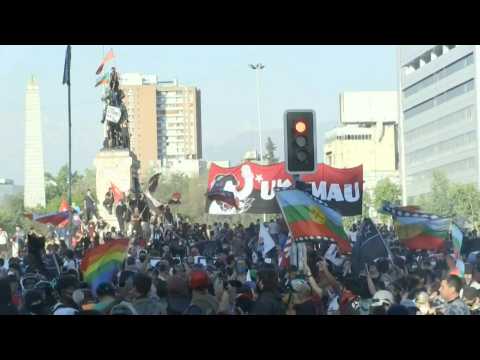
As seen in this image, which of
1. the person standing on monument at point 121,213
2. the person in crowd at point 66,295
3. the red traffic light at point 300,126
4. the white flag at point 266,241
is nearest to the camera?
the person in crowd at point 66,295

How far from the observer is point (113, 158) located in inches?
1710

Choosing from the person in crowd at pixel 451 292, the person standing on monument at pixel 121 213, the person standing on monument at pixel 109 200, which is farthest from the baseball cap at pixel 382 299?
the person standing on monument at pixel 109 200

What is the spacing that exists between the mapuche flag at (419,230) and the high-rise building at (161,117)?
95.0 metres

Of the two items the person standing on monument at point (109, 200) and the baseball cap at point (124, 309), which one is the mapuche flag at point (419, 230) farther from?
the person standing on monument at point (109, 200)

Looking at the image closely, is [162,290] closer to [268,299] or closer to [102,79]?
[268,299]

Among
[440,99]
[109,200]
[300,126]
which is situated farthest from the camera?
[440,99]

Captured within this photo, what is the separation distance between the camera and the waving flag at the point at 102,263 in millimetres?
14312

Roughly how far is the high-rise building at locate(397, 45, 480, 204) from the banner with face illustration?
206 ft

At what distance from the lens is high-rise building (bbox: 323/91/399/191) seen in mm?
141625

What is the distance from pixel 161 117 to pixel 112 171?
307 ft

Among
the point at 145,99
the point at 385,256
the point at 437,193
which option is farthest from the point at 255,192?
the point at 145,99

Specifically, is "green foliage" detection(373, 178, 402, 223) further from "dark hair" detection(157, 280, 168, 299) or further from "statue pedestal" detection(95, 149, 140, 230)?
"dark hair" detection(157, 280, 168, 299)

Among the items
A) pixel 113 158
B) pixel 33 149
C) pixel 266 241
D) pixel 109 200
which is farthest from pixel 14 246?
pixel 33 149
